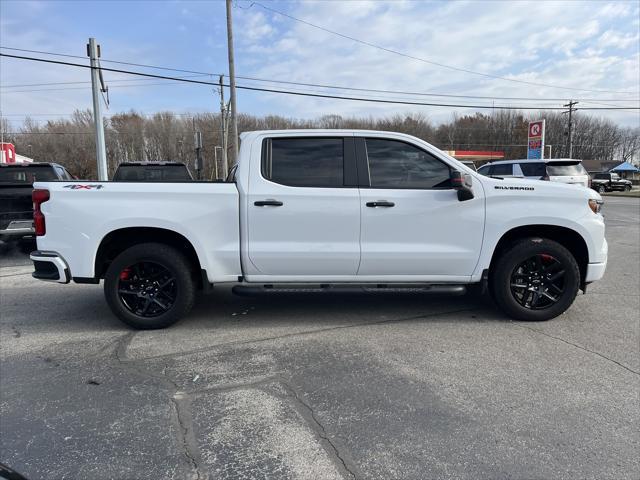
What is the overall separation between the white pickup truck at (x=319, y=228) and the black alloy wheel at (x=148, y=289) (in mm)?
11

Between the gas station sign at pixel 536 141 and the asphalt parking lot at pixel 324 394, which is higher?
the gas station sign at pixel 536 141

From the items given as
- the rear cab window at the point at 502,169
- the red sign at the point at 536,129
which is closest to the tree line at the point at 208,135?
the red sign at the point at 536,129

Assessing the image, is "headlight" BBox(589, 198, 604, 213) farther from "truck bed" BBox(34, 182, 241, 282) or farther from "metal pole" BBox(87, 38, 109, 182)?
"metal pole" BBox(87, 38, 109, 182)

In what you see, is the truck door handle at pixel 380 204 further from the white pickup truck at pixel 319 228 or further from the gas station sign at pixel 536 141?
the gas station sign at pixel 536 141

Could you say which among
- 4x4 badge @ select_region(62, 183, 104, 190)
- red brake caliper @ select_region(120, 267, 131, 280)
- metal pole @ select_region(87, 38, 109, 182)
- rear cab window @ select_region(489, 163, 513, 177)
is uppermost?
metal pole @ select_region(87, 38, 109, 182)

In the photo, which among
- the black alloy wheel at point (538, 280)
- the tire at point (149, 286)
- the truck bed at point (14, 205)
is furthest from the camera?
the truck bed at point (14, 205)

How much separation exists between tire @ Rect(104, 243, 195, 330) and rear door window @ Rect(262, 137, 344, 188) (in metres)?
1.31

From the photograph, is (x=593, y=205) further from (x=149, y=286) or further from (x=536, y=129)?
(x=536, y=129)

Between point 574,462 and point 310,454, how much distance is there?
149 centimetres

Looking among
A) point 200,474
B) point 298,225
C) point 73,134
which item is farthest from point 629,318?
point 73,134

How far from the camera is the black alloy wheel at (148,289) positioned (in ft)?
15.2

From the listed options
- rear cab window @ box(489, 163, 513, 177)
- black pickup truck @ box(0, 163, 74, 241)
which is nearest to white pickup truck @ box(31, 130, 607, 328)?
black pickup truck @ box(0, 163, 74, 241)

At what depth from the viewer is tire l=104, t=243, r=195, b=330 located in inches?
178

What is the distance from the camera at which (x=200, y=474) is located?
244 cm
